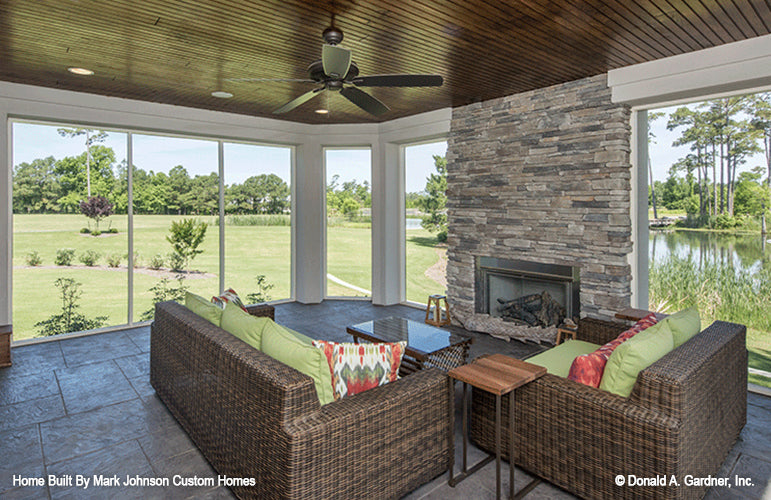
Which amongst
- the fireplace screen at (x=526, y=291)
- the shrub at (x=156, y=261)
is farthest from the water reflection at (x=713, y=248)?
the shrub at (x=156, y=261)

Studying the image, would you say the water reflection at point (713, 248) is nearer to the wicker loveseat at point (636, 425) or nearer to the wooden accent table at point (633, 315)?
the wooden accent table at point (633, 315)

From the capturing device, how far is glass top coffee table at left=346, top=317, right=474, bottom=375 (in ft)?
10.5

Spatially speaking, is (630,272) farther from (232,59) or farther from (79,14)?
(79,14)

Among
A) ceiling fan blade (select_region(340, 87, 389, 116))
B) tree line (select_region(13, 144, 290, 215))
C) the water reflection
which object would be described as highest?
ceiling fan blade (select_region(340, 87, 389, 116))

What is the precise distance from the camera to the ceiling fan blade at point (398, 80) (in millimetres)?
3008

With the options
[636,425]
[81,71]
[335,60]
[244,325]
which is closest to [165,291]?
[81,71]

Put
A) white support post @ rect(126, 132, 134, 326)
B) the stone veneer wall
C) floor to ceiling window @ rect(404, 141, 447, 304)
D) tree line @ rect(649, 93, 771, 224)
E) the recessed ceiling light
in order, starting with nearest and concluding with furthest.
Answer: tree line @ rect(649, 93, 771, 224)
the recessed ceiling light
the stone veneer wall
white support post @ rect(126, 132, 134, 326)
floor to ceiling window @ rect(404, 141, 447, 304)

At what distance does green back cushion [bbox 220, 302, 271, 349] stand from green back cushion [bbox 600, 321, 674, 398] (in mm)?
1745

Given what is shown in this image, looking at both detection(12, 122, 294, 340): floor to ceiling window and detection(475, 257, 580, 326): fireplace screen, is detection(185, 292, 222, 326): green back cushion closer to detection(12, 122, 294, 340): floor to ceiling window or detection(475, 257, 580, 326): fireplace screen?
detection(12, 122, 294, 340): floor to ceiling window

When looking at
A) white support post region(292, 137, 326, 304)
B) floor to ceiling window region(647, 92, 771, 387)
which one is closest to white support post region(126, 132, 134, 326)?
white support post region(292, 137, 326, 304)

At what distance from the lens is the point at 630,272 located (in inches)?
163

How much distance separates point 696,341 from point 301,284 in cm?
533

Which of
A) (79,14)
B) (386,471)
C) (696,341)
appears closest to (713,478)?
(696,341)

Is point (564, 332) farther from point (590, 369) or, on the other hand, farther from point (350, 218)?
point (350, 218)
